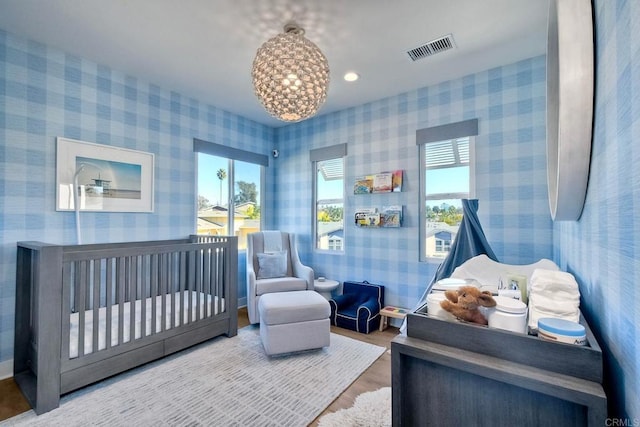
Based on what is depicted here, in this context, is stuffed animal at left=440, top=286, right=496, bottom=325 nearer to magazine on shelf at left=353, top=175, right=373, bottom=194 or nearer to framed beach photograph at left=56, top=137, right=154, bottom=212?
magazine on shelf at left=353, top=175, right=373, bottom=194

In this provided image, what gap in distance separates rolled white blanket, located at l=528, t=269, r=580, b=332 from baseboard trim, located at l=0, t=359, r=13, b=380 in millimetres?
3347

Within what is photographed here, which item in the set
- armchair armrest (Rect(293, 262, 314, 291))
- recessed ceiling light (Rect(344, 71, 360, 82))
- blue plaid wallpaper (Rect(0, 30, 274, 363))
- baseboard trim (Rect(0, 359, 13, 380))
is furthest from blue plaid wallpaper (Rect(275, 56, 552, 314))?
baseboard trim (Rect(0, 359, 13, 380))

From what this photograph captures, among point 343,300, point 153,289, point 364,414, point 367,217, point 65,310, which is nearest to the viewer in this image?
point 364,414

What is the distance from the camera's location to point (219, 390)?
1.91 m

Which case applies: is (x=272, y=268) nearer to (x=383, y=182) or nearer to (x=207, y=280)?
(x=207, y=280)

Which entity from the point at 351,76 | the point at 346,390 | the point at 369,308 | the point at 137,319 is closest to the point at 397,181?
the point at 351,76

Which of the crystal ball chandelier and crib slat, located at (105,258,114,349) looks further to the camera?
crib slat, located at (105,258,114,349)

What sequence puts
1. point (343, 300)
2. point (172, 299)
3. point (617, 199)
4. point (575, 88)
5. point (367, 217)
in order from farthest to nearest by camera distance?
point (367, 217), point (343, 300), point (172, 299), point (575, 88), point (617, 199)

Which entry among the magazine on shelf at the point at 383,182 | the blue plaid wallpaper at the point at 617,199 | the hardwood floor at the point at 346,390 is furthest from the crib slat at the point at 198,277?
the blue plaid wallpaper at the point at 617,199

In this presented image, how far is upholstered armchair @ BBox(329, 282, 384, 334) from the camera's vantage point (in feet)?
9.62

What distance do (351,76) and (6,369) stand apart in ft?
12.3

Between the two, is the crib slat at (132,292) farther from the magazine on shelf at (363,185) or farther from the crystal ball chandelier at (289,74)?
the magazine on shelf at (363,185)

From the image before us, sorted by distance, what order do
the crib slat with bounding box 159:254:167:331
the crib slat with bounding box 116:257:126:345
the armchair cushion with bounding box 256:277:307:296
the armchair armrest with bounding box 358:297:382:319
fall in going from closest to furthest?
the crib slat with bounding box 116:257:126:345 → the crib slat with bounding box 159:254:167:331 → the armchair armrest with bounding box 358:297:382:319 → the armchair cushion with bounding box 256:277:307:296

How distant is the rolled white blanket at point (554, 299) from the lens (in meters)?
0.75
